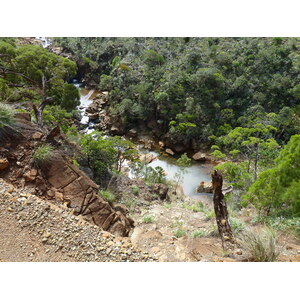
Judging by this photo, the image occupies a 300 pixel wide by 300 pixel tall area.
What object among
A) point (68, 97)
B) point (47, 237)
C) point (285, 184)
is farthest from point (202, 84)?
point (47, 237)

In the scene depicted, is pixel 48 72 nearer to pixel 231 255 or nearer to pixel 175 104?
pixel 175 104

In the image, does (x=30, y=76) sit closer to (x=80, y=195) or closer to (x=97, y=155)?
(x=97, y=155)

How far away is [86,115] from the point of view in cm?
1577

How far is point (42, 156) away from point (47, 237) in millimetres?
1362

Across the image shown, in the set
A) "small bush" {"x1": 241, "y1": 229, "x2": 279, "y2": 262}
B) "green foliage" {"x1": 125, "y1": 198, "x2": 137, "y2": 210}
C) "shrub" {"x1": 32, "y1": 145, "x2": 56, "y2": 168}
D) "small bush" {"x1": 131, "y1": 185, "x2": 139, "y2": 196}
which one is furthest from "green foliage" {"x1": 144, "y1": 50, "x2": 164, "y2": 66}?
"small bush" {"x1": 241, "y1": 229, "x2": 279, "y2": 262}

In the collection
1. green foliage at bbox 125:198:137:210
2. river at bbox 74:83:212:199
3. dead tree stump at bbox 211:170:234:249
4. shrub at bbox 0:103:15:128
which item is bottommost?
river at bbox 74:83:212:199

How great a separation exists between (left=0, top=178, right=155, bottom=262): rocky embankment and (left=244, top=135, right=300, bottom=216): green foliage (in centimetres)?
231

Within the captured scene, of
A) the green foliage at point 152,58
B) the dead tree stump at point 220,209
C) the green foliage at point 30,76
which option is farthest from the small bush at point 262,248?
the green foliage at point 152,58

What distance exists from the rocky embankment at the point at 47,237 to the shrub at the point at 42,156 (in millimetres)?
639

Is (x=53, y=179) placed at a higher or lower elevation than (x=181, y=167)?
higher

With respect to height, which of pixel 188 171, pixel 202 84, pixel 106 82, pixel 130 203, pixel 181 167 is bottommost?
pixel 188 171

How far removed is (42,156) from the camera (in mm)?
3484

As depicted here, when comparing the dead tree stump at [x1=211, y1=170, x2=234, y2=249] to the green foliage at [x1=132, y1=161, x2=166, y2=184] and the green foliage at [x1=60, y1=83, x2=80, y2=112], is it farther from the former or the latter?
the green foliage at [x1=60, y1=83, x2=80, y2=112]

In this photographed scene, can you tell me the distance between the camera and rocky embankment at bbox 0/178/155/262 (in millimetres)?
2428
